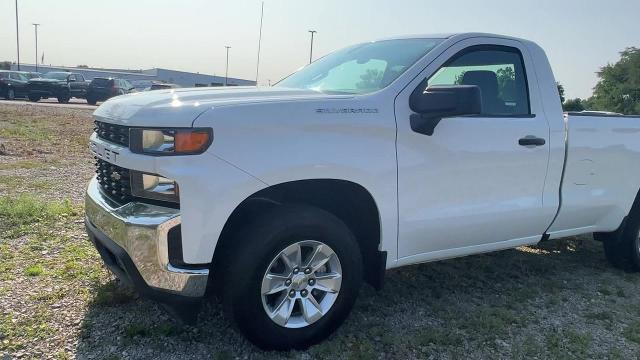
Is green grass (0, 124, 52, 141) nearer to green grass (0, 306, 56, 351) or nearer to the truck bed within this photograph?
green grass (0, 306, 56, 351)

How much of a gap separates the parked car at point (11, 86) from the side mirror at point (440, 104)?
91.0ft

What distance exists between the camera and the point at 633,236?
4.91m

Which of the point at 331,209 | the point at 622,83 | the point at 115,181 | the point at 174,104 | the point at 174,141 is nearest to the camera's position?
the point at 174,141

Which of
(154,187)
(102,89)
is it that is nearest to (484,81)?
(154,187)

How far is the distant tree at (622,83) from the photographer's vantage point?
38906 millimetres

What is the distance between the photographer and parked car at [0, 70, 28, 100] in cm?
2609

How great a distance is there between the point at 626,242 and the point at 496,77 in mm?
2179

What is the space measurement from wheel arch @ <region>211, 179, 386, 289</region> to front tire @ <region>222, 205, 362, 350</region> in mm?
90

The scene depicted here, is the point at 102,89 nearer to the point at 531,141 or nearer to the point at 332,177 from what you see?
the point at 531,141

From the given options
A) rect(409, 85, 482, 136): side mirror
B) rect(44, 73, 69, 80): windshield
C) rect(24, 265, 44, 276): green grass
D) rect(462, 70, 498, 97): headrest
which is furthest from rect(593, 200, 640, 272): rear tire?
rect(44, 73, 69, 80): windshield

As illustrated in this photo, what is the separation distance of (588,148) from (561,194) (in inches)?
17.6

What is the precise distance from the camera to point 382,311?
3830 millimetres

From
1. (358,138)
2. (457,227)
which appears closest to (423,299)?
(457,227)

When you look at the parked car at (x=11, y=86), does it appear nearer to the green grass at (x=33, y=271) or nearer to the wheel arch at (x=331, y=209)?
the green grass at (x=33, y=271)
